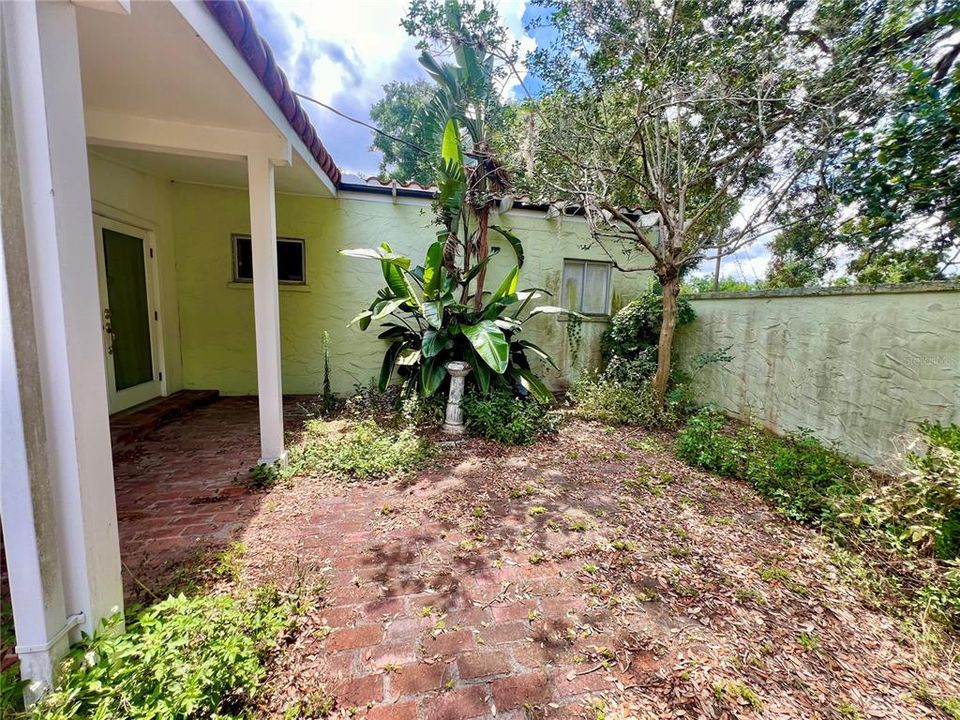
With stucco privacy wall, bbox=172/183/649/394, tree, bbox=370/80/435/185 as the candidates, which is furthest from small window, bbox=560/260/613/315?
tree, bbox=370/80/435/185

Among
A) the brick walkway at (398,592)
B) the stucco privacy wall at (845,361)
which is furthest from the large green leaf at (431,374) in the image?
the stucco privacy wall at (845,361)

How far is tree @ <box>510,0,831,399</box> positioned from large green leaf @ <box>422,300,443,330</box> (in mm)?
2332

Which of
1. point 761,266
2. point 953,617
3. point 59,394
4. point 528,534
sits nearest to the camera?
point 59,394

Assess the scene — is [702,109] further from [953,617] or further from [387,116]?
[387,116]

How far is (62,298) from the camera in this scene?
1324mm

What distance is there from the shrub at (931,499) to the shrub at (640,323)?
3.46m

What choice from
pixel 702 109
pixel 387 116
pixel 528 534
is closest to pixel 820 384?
pixel 702 109

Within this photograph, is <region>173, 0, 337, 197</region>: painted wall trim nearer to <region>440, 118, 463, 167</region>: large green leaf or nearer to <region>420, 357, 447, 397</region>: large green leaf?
<region>440, 118, 463, 167</region>: large green leaf

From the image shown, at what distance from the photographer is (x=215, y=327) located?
5539mm

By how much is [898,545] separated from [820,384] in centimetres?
238

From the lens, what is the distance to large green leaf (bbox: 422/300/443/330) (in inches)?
178

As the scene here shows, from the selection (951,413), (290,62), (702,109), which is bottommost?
(951,413)

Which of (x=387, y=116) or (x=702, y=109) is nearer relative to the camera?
(x=702, y=109)

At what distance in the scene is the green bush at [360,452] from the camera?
344 cm
